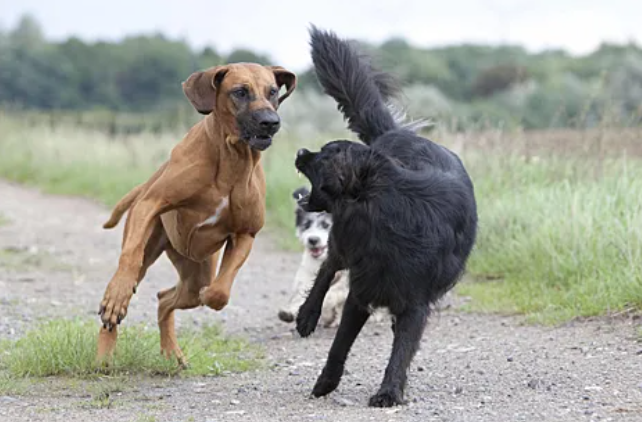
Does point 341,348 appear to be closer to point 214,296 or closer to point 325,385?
point 325,385

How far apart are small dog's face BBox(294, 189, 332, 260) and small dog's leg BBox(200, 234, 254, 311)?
181cm

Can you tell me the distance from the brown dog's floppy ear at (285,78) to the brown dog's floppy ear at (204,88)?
14.2 inches

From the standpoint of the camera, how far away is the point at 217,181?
203 inches

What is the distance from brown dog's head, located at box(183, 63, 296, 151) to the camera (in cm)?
495

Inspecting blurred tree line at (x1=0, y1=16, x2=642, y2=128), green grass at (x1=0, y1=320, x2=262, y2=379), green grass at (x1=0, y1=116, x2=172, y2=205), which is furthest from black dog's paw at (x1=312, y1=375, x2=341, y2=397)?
blurred tree line at (x1=0, y1=16, x2=642, y2=128)

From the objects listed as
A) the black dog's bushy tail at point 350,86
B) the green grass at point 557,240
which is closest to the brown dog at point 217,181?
the black dog's bushy tail at point 350,86

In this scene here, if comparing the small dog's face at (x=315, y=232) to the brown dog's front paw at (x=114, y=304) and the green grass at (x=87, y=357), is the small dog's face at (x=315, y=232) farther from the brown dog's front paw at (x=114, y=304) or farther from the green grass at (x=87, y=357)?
the brown dog's front paw at (x=114, y=304)

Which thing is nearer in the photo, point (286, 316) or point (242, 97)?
point (242, 97)

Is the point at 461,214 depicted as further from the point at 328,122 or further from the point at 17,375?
the point at 328,122

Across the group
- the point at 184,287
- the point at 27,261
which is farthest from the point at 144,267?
the point at 27,261

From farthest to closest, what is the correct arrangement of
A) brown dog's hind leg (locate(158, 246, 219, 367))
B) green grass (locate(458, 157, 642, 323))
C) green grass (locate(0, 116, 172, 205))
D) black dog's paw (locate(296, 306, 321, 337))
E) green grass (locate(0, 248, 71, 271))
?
green grass (locate(0, 116, 172, 205)) < green grass (locate(0, 248, 71, 271)) < green grass (locate(458, 157, 642, 323)) < brown dog's hind leg (locate(158, 246, 219, 367)) < black dog's paw (locate(296, 306, 321, 337))

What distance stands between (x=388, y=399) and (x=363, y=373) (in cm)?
113

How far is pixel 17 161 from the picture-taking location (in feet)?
67.0

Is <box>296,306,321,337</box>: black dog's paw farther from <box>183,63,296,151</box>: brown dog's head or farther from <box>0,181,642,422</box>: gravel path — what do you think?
<box>183,63,296,151</box>: brown dog's head
